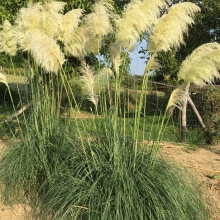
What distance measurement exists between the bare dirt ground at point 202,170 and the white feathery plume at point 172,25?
1.40 meters

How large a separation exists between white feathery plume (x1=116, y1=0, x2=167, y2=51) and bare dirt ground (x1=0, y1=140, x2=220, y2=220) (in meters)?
1.53

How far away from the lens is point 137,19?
11.4ft

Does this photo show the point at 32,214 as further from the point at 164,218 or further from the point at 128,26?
the point at 128,26

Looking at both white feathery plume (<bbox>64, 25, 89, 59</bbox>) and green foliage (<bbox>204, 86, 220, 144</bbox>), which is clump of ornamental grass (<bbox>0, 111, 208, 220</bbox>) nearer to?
white feathery plume (<bbox>64, 25, 89, 59</bbox>)

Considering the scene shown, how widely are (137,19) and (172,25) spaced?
1.17 feet

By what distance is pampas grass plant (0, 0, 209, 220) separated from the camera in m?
3.34

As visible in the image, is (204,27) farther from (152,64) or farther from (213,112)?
(152,64)

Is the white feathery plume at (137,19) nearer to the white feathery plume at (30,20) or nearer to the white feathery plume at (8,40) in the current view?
the white feathery plume at (30,20)

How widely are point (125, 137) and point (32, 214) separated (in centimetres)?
138

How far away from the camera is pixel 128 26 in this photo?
348 centimetres

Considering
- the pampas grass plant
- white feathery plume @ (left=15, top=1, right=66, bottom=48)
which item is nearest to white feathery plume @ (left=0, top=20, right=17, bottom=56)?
the pampas grass plant

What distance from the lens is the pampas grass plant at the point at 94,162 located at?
3342 mm

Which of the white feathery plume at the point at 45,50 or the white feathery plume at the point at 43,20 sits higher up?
the white feathery plume at the point at 43,20

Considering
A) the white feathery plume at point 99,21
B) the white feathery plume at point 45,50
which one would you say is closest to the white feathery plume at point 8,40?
the white feathery plume at point 45,50
